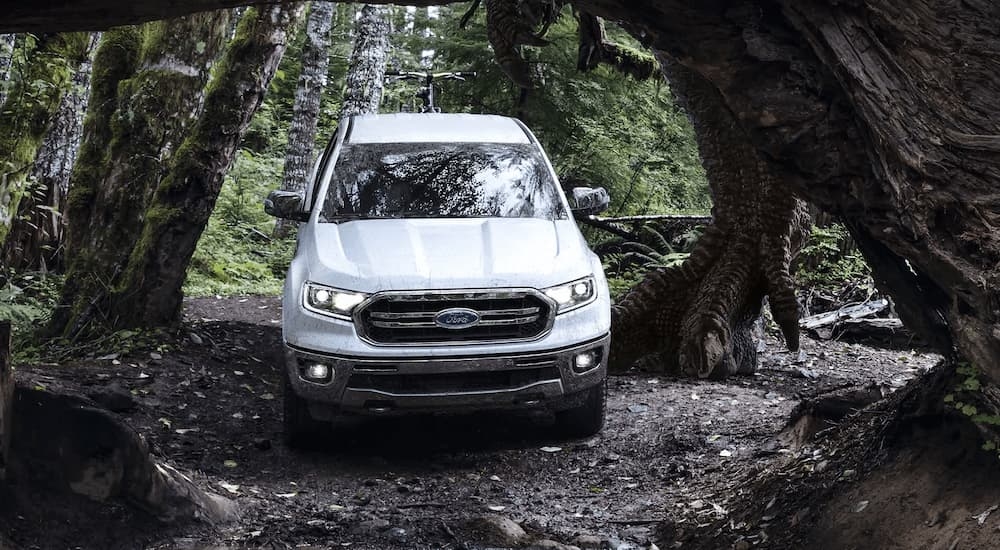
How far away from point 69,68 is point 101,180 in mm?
1196

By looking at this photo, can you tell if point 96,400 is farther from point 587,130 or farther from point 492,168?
point 587,130

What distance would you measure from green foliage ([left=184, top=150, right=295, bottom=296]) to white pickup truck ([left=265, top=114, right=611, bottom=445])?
24.7 ft

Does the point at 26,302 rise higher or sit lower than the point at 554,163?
lower

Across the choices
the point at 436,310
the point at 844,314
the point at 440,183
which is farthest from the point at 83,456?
the point at 844,314

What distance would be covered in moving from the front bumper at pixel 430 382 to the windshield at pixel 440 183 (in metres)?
1.35

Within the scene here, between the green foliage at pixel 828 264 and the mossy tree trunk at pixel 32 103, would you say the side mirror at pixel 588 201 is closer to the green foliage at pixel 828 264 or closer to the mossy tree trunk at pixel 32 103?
the mossy tree trunk at pixel 32 103

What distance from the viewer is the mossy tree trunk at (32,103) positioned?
8.27m

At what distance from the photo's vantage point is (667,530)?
5.43 metres

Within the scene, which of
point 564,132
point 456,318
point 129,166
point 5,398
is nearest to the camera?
point 5,398

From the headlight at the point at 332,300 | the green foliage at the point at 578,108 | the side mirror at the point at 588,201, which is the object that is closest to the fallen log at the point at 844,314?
the green foliage at the point at 578,108

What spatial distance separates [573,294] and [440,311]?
3.02 feet

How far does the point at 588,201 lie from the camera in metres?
7.67

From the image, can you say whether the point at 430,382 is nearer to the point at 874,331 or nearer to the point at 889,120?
the point at 889,120

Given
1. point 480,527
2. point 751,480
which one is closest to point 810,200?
point 751,480
